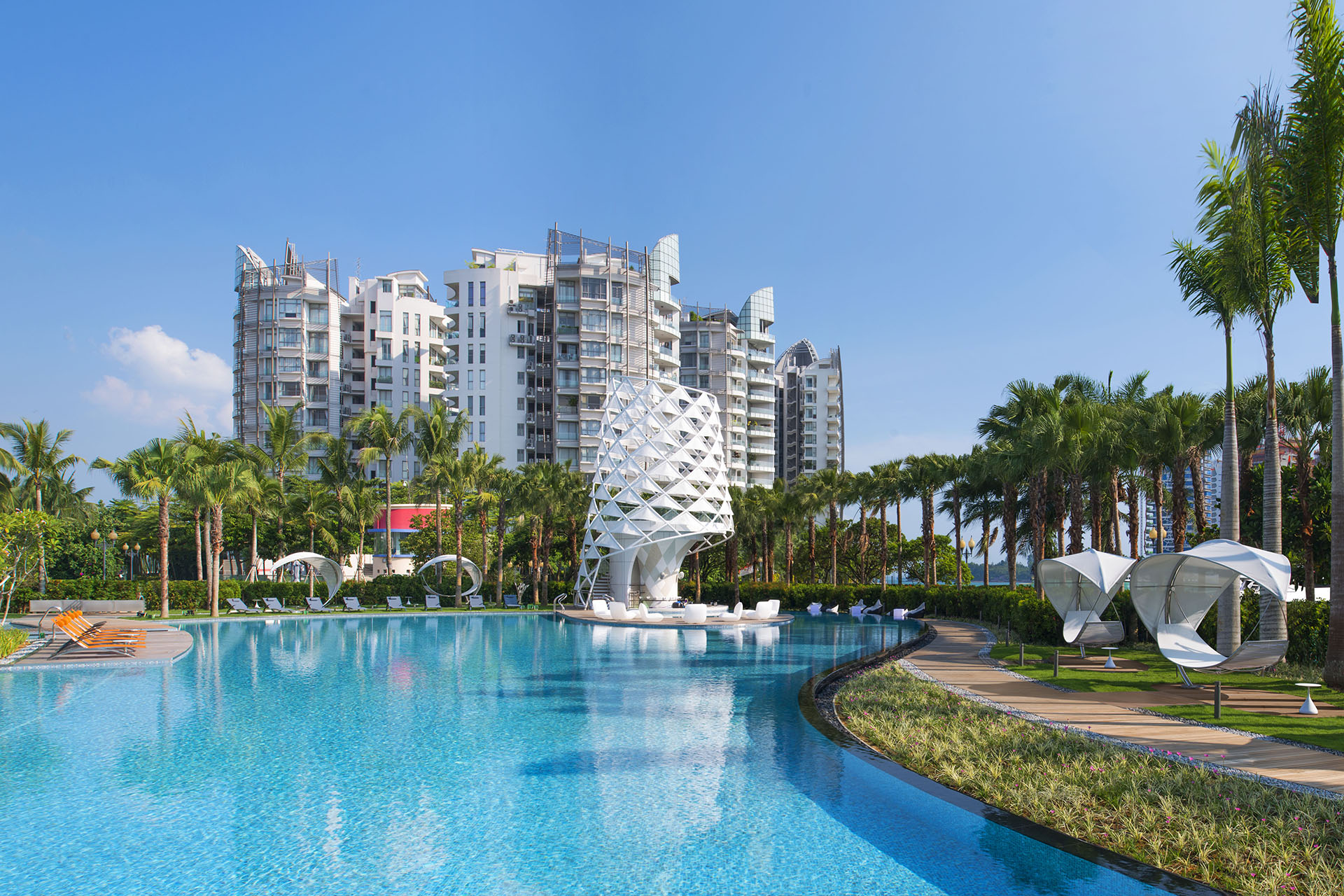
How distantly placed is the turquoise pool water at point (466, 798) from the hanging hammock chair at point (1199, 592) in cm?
591

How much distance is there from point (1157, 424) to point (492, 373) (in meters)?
50.2

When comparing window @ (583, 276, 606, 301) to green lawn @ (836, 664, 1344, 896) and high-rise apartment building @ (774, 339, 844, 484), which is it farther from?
green lawn @ (836, 664, 1344, 896)

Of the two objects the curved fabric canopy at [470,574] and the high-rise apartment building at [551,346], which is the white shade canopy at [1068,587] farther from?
the high-rise apartment building at [551,346]

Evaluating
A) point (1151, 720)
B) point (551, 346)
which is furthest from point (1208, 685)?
point (551, 346)

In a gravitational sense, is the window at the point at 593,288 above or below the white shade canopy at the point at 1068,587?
above

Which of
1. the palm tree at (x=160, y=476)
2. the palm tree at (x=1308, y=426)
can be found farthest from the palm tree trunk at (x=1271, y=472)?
the palm tree at (x=160, y=476)

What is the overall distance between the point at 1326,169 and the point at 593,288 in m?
53.9

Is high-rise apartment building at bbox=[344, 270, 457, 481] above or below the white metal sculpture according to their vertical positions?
above

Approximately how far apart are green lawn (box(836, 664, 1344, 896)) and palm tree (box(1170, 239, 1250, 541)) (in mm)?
7677

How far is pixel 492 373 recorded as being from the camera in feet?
208

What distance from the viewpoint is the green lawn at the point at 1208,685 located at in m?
9.17

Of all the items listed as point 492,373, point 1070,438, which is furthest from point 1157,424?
point 492,373

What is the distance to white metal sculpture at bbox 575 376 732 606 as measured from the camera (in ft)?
115

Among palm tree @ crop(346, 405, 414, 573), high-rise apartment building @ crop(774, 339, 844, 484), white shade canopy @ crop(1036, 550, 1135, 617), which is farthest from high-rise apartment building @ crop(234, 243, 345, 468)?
white shade canopy @ crop(1036, 550, 1135, 617)
